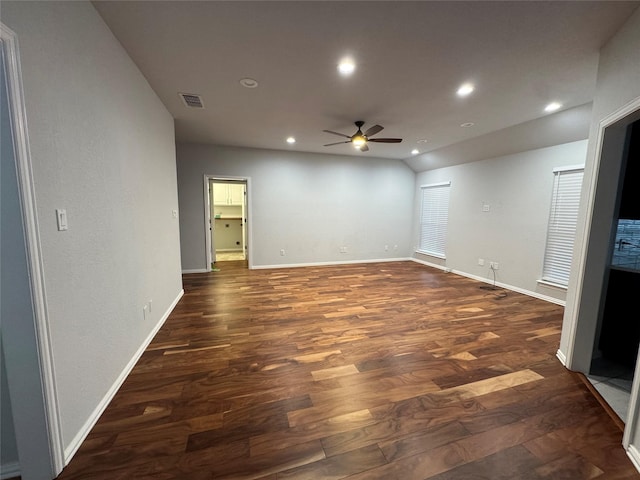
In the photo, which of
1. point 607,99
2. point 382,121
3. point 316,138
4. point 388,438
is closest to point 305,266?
point 316,138

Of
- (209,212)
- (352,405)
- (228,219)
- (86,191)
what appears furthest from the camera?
(228,219)

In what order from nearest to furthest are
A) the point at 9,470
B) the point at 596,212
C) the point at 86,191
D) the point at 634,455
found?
1. the point at 9,470
2. the point at 634,455
3. the point at 86,191
4. the point at 596,212

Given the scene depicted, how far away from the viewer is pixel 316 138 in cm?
468

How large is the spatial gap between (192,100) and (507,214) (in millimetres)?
5405

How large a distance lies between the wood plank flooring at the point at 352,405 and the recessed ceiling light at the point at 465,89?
2.72 metres

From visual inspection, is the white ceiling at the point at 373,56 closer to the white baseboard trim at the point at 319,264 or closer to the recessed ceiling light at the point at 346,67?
the recessed ceiling light at the point at 346,67

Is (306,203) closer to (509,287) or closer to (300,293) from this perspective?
(300,293)

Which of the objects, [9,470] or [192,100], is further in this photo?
[192,100]

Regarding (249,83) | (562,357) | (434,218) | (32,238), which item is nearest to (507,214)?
(434,218)

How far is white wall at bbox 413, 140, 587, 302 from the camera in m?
4.05

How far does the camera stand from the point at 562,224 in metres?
3.86

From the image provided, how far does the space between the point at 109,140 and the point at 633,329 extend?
4.57 meters

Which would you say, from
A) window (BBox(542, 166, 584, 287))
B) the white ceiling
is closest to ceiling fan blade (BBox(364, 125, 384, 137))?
the white ceiling

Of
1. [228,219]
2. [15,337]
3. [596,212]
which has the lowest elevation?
[15,337]
